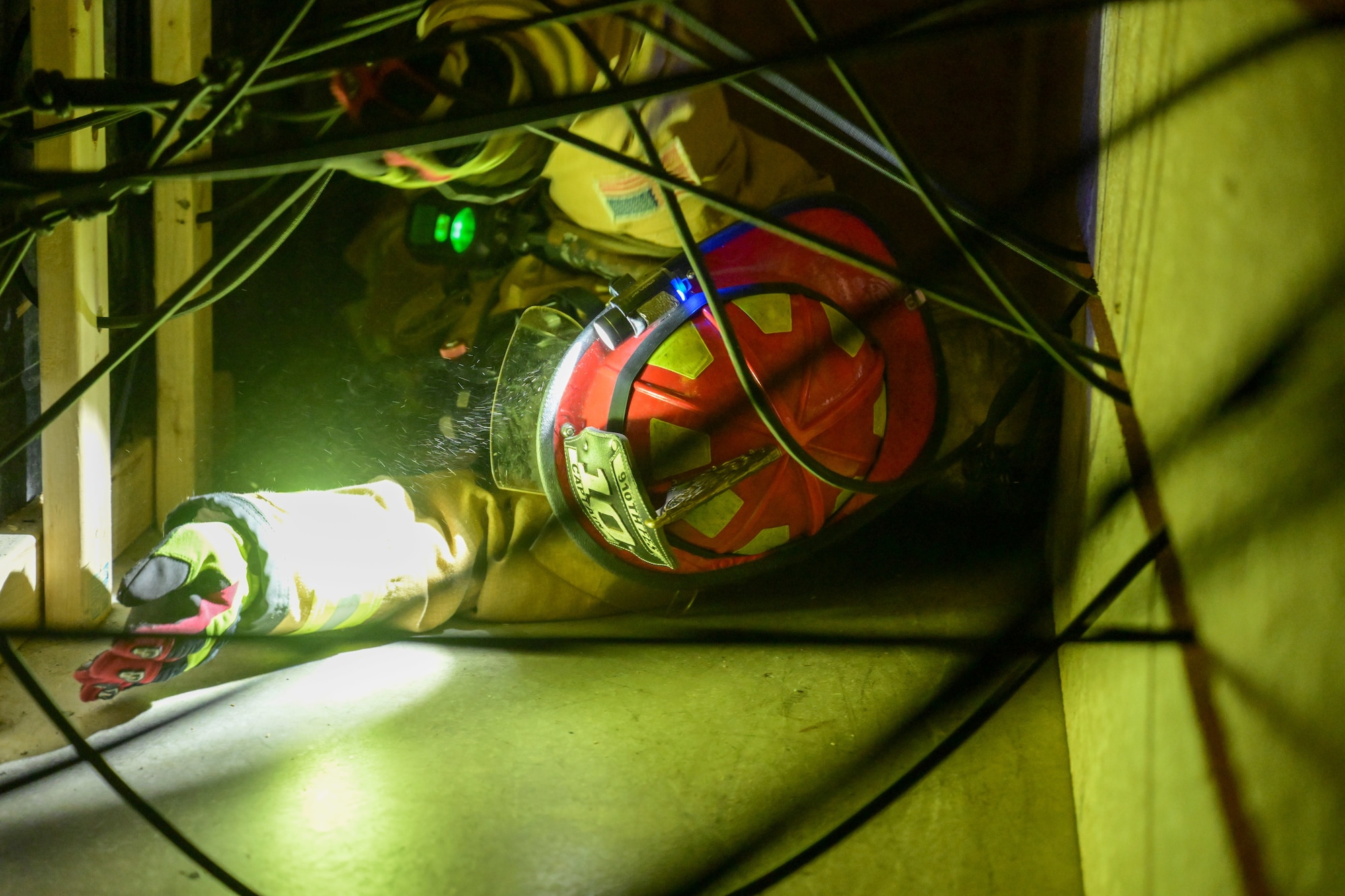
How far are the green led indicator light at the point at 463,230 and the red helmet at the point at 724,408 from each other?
58 cm

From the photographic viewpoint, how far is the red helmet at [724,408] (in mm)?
1234

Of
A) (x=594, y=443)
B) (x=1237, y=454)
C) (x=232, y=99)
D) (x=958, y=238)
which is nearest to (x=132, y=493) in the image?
(x=594, y=443)

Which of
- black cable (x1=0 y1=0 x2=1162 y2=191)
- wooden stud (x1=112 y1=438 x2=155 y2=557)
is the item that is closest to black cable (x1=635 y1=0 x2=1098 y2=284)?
black cable (x1=0 y1=0 x2=1162 y2=191)

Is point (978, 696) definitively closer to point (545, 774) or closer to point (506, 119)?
point (545, 774)

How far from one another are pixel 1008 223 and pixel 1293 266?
498mm

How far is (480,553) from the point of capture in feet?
4.69

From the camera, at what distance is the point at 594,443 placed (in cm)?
122

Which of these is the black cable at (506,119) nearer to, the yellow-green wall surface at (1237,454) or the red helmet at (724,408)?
the yellow-green wall surface at (1237,454)

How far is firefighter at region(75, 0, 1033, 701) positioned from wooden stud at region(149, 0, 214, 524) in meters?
0.46

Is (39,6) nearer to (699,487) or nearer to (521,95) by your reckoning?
(521,95)

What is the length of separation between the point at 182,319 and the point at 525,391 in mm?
650

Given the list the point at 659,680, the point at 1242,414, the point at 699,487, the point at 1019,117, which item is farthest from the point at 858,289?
the point at 1242,414

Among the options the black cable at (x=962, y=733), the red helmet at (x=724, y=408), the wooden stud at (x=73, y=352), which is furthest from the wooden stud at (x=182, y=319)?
the black cable at (x=962, y=733)

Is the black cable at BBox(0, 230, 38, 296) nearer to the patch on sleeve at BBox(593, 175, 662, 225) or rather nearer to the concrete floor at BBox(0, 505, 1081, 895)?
the concrete floor at BBox(0, 505, 1081, 895)
